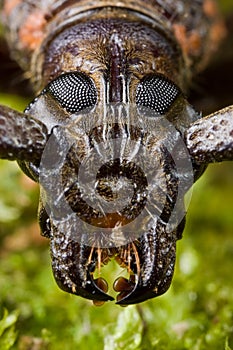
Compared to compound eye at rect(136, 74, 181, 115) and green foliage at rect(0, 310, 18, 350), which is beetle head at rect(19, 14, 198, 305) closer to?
compound eye at rect(136, 74, 181, 115)

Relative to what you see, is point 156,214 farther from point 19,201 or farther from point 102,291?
point 19,201

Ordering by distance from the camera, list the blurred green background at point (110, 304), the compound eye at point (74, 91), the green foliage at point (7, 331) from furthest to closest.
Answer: the blurred green background at point (110, 304), the green foliage at point (7, 331), the compound eye at point (74, 91)

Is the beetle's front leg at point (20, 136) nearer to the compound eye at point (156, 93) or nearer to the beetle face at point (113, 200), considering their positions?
the beetle face at point (113, 200)

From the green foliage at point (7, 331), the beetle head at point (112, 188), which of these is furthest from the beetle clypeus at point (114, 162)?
the green foliage at point (7, 331)

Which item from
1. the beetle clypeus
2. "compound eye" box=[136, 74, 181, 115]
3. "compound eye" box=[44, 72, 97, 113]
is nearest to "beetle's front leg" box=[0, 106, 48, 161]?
the beetle clypeus

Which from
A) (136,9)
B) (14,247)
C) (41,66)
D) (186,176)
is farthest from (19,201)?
(186,176)

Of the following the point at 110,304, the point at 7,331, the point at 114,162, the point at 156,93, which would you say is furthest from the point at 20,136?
the point at 110,304
